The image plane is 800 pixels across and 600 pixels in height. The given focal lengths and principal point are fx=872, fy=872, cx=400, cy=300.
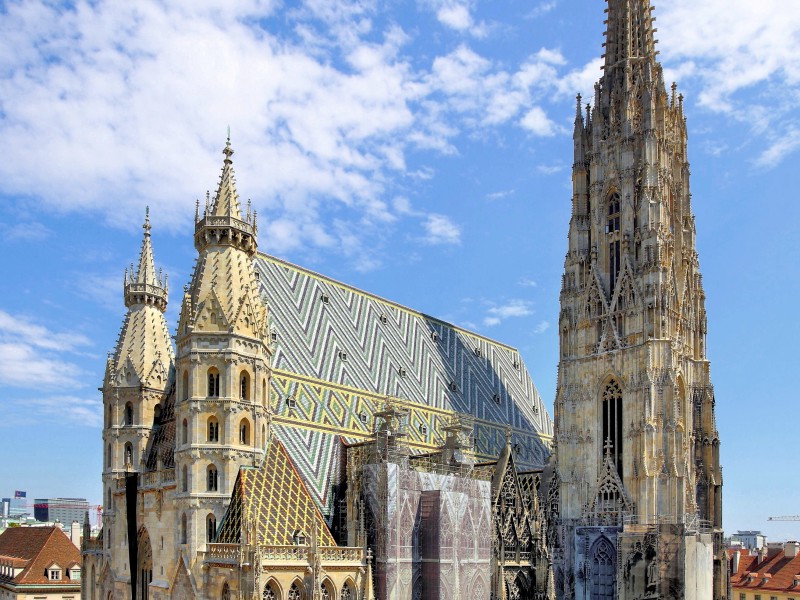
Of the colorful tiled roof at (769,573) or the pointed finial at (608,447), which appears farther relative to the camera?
the colorful tiled roof at (769,573)

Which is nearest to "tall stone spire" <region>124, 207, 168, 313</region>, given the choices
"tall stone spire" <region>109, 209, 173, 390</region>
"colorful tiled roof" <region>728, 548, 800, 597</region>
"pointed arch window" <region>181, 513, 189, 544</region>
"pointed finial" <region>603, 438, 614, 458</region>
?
"tall stone spire" <region>109, 209, 173, 390</region>

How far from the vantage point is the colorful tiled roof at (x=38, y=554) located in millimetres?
59875

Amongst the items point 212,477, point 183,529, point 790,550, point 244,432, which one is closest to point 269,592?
point 183,529

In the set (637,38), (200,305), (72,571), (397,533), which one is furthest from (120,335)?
(637,38)

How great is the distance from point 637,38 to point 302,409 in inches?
1438

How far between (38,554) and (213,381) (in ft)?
105

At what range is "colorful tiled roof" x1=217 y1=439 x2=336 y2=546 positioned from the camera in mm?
35844

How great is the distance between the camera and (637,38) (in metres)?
61.4

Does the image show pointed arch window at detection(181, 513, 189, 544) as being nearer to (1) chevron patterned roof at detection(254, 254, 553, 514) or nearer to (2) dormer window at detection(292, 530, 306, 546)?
(2) dormer window at detection(292, 530, 306, 546)

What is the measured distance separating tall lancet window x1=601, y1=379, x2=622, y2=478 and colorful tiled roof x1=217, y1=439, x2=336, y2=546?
75.8ft

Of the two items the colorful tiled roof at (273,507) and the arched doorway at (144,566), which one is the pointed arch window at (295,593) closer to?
the colorful tiled roof at (273,507)

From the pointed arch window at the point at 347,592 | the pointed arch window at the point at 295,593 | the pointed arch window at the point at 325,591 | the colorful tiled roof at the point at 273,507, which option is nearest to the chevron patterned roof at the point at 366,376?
the colorful tiled roof at the point at 273,507

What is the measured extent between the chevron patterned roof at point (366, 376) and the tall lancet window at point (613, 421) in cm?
677

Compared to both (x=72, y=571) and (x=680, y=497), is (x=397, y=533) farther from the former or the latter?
(x=72, y=571)
